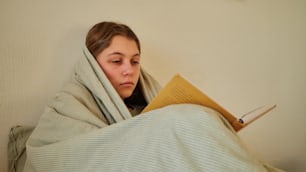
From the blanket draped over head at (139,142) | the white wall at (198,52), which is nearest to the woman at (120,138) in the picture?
the blanket draped over head at (139,142)

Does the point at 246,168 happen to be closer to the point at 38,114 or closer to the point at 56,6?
the point at 38,114

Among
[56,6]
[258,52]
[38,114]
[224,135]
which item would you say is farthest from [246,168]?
[258,52]

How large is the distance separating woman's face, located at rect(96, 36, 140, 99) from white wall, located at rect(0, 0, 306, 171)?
0.17 m

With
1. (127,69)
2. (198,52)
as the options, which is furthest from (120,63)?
(198,52)

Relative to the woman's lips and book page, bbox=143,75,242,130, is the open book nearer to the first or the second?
book page, bbox=143,75,242,130

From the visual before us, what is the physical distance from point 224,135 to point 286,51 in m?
0.99

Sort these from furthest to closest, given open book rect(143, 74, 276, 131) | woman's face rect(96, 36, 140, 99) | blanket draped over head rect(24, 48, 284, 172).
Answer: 1. woman's face rect(96, 36, 140, 99)
2. open book rect(143, 74, 276, 131)
3. blanket draped over head rect(24, 48, 284, 172)

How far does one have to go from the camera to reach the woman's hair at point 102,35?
3.04 feet

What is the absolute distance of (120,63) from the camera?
0.94 metres

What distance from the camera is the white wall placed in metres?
0.94

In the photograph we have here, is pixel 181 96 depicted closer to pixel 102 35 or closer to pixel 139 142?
pixel 139 142

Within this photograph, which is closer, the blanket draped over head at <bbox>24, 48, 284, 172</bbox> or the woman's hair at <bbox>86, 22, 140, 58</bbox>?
the blanket draped over head at <bbox>24, 48, 284, 172</bbox>

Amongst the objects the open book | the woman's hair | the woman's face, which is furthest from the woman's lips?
the open book

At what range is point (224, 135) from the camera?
60cm
